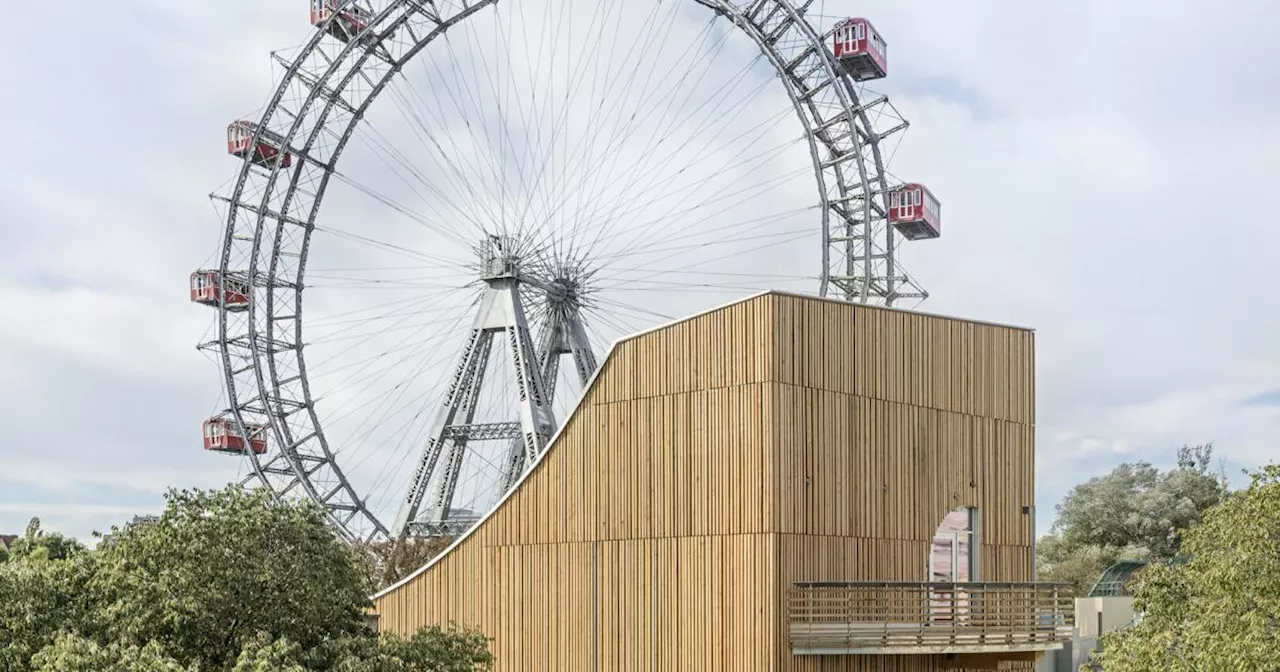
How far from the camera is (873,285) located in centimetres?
3450

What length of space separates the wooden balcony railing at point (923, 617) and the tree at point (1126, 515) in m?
35.0

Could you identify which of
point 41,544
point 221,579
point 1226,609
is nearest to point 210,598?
point 221,579

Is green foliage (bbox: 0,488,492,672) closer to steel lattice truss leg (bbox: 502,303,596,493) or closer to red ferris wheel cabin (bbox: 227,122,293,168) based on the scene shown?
steel lattice truss leg (bbox: 502,303,596,493)

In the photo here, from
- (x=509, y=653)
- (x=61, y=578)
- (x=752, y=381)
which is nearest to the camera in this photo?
(x=61, y=578)

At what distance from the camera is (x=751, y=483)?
20.0 metres

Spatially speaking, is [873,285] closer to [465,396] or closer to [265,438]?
[465,396]

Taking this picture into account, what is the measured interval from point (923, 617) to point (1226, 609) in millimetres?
3852

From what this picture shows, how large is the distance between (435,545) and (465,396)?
653 cm

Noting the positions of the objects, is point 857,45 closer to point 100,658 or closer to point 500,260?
point 500,260

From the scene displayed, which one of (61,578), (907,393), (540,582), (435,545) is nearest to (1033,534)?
(907,393)

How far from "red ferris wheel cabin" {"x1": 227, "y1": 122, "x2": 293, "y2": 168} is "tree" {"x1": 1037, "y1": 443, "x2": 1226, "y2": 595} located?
31.3 m

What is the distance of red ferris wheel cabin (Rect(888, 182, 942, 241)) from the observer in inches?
1378

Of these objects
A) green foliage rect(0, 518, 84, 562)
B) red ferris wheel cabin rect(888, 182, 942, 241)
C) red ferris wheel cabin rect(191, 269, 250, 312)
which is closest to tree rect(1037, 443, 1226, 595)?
red ferris wheel cabin rect(888, 182, 942, 241)

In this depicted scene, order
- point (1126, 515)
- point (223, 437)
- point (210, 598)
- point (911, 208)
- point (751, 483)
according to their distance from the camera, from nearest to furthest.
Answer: point (210, 598) < point (751, 483) < point (911, 208) < point (223, 437) < point (1126, 515)
